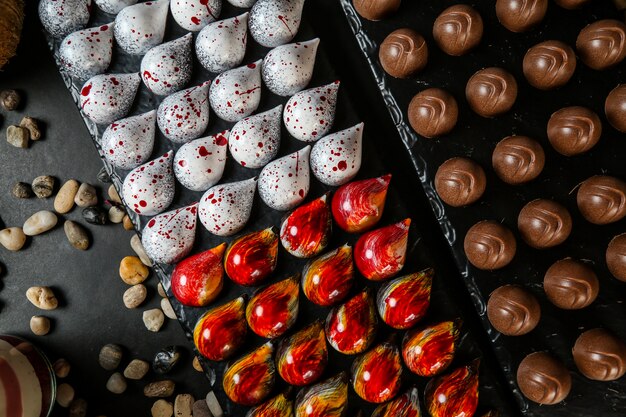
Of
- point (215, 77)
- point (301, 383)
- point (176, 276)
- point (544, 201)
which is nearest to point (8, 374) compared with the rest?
point (176, 276)

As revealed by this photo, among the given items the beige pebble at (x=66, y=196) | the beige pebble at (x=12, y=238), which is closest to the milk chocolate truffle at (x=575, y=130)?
the beige pebble at (x=66, y=196)

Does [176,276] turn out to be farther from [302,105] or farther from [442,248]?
[442,248]

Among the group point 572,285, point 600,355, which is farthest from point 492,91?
point 600,355

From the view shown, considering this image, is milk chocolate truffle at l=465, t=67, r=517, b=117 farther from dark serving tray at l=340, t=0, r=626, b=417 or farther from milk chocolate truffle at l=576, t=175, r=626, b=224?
milk chocolate truffle at l=576, t=175, r=626, b=224

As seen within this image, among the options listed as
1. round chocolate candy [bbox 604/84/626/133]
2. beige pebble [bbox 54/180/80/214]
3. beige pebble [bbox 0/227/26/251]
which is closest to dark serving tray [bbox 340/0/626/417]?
round chocolate candy [bbox 604/84/626/133]

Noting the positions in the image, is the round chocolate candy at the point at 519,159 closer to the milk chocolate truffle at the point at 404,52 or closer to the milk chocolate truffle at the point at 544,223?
the milk chocolate truffle at the point at 544,223

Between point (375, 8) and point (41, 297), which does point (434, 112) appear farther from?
point (41, 297)
